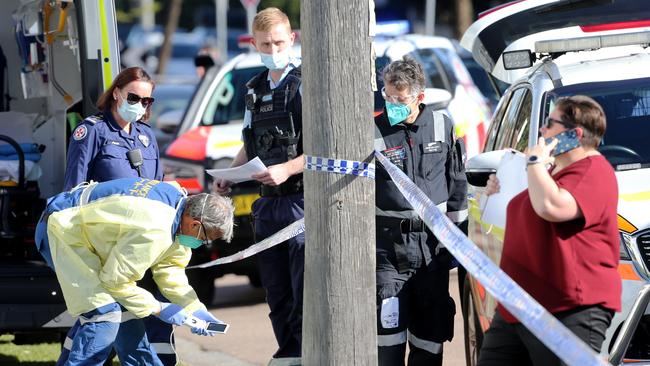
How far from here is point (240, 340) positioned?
8.70 m

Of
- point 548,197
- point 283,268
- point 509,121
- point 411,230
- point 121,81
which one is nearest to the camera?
point 548,197

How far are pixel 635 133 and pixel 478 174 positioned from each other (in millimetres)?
792

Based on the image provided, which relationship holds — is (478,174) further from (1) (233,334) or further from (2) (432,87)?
(2) (432,87)

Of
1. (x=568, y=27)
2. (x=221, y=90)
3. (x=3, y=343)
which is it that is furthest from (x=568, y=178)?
(x=221, y=90)

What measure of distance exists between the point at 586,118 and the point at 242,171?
6.70ft

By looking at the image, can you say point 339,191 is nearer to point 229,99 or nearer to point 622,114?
point 622,114

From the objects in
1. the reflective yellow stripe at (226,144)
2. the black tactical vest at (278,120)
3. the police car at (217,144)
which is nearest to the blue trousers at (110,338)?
the black tactical vest at (278,120)

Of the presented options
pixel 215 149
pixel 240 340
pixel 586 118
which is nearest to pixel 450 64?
pixel 215 149

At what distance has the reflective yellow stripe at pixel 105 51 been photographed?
6977 mm

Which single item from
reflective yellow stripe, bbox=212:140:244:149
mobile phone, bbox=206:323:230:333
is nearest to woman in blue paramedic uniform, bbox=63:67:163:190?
mobile phone, bbox=206:323:230:333

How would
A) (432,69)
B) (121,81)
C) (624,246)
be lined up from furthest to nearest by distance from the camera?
(432,69), (121,81), (624,246)

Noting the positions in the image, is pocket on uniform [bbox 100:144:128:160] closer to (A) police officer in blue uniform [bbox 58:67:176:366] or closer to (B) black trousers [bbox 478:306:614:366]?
(A) police officer in blue uniform [bbox 58:67:176:366]

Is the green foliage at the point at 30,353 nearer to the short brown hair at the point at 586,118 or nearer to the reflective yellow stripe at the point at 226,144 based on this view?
the reflective yellow stripe at the point at 226,144

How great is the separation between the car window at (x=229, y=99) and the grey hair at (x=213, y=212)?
522 cm
